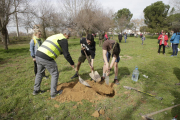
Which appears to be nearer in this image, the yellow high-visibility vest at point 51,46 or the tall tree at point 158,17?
the yellow high-visibility vest at point 51,46

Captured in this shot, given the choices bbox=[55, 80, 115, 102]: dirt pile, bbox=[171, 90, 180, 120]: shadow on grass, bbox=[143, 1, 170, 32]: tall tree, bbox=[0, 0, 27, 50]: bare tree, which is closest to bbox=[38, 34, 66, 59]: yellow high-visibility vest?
bbox=[55, 80, 115, 102]: dirt pile

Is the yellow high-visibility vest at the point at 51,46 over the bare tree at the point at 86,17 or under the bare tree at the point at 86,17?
under

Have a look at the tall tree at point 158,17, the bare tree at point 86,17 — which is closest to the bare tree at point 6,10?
the bare tree at point 86,17

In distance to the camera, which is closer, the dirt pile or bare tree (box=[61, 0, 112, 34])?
the dirt pile

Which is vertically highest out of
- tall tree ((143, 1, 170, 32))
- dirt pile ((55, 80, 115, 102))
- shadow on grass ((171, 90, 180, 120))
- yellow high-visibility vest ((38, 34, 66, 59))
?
tall tree ((143, 1, 170, 32))

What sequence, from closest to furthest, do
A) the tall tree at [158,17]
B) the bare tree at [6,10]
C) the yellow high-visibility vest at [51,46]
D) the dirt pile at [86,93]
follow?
the yellow high-visibility vest at [51,46] < the dirt pile at [86,93] < the bare tree at [6,10] < the tall tree at [158,17]

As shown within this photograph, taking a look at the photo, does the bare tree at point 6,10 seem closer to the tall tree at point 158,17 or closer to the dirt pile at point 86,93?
the dirt pile at point 86,93

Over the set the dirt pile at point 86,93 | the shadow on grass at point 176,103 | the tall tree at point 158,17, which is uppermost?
the tall tree at point 158,17

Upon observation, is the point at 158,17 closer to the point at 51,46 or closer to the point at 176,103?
the point at 176,103

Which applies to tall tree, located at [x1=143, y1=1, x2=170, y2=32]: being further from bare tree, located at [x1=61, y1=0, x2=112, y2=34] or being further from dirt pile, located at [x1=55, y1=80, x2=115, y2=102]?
dirt pile, located at [x1=55, y1=80, x2=115, y2=102]

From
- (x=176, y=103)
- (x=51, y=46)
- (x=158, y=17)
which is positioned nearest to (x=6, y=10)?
(x=51, y=46)

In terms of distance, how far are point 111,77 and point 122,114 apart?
6.91ft

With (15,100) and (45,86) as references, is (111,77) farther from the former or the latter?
(15,100)

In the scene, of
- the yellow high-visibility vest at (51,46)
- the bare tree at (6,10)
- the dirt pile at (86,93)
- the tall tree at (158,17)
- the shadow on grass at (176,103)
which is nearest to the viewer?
the shadow on grass at (176,103)
